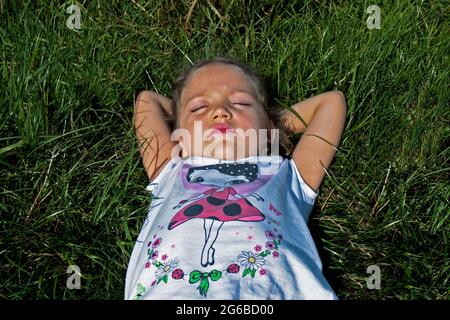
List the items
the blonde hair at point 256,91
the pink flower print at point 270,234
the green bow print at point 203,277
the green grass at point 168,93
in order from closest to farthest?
1. the green bow print at point 203,277
2. the pink flower print at point 270,234
3. the green grass at point 168,93
4. the blonde hair at point 256,91

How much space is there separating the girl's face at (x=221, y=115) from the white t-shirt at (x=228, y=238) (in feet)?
0.15

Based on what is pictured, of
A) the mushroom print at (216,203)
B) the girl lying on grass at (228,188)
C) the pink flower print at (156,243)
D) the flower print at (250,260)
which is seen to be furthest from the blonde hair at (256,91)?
the flower print at (250,260)

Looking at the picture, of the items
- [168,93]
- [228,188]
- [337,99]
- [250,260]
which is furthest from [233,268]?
[168,93]

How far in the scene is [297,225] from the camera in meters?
2.04

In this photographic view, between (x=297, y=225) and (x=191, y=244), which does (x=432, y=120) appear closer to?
(x=297, y=225)

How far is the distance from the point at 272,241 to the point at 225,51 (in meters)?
1.03

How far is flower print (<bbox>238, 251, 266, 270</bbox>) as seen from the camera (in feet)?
6.07

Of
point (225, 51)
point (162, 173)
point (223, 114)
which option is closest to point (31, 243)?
point (162, 173)

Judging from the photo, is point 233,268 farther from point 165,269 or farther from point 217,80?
point 217,80

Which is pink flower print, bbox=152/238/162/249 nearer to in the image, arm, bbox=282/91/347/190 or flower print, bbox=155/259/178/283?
flower print, bbox=155/259/178/283

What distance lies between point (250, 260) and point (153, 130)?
0.71m

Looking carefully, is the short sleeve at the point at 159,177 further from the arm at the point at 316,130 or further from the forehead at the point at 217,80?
the arm at the point at 316,130

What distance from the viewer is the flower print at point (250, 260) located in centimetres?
185

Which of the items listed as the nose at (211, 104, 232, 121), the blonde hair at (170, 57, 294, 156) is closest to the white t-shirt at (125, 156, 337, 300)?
the nose at (211, 104, 232, 121)
